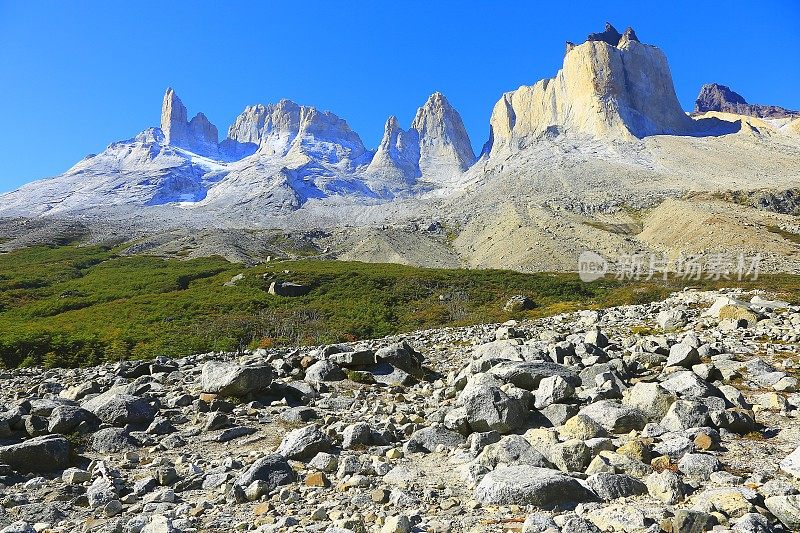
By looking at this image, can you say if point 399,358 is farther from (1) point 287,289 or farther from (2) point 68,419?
(1) point 287,289

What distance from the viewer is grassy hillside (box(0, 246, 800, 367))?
105 ft

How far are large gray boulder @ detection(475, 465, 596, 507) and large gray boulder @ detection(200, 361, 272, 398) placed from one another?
9.11 metres

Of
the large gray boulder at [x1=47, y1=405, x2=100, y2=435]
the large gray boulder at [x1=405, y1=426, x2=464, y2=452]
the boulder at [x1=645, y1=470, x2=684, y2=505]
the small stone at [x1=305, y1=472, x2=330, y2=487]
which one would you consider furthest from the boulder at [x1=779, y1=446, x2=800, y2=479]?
the large gray boulder at [x1=47, y1=405, x2=100, y2=435]

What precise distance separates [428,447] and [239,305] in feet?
132

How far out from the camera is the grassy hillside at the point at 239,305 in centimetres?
3198

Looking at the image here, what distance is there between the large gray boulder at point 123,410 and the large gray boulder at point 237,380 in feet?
5.77

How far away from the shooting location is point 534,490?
22.3 ft

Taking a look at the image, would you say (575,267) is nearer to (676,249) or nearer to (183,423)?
(676,249)

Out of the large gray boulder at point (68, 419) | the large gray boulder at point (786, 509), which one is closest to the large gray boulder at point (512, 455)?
the large gray boulder at point (786, 509)

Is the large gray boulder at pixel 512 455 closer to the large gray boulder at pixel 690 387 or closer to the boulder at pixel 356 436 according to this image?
the boulder at pixel 356 436

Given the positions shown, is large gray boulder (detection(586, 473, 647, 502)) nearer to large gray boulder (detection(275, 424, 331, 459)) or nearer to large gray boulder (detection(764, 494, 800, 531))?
large gray boulder (detection(764, 494, 800, 531))

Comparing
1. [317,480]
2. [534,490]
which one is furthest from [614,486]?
[317,480]

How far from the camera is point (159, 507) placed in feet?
25.1

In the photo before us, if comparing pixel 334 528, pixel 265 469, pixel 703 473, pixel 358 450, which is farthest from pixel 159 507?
pixel 703 473
